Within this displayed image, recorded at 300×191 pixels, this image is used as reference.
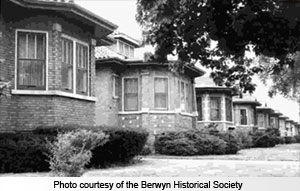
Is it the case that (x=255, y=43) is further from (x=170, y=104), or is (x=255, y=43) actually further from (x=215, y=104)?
(x=215, y=104)

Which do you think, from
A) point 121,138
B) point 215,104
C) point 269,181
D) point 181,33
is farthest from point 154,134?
point 269,181

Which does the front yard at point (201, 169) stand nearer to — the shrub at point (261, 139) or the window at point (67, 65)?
the window at point (67, 65)

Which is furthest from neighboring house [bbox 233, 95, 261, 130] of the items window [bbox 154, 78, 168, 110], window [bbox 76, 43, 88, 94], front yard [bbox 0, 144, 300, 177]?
window [bbox 76, 43, 88, 94]

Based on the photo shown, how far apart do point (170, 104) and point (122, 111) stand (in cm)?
260

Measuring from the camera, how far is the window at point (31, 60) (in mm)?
14562

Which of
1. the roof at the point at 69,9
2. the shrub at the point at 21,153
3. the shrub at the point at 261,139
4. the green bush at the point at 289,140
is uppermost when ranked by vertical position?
the roof at the point at 69,9

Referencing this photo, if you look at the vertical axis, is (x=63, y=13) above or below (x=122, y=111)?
above

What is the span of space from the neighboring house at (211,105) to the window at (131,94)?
35.3 ft

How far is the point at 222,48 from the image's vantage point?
827cm

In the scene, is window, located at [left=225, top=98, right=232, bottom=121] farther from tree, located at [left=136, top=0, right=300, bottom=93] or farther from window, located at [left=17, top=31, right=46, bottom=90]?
tree, located at [left=136, top=0, right=300, bottom=93]

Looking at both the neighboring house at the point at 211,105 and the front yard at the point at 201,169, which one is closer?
the front yard at the point at 201,169

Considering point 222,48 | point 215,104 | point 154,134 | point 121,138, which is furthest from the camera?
point 215,104

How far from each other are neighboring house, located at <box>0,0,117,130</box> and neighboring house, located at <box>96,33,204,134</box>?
7690 millimetres

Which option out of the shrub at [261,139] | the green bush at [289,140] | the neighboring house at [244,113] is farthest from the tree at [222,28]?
the green bush at [289,140]
